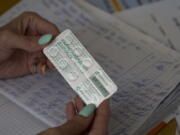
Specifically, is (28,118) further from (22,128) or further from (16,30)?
(16,30)

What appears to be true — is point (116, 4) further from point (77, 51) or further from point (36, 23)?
point (77, 51)

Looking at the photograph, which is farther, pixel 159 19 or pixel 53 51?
pixel 159 19

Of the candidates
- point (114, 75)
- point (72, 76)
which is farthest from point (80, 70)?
point (114, 75)

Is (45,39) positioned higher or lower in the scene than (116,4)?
higher

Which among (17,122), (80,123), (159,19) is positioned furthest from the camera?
(159,19)

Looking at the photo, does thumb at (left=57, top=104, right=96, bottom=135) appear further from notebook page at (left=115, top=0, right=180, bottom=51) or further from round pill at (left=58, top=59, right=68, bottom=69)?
notebook page at (left=115, top=0, right=180, bottom=51)

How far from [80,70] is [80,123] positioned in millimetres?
79

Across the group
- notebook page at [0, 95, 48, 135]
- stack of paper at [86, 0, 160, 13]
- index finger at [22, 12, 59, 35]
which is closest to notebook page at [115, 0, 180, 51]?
stack of paper at [86, 0, 160, 13]

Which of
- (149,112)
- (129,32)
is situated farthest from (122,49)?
(149,112)

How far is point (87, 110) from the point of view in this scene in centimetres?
55

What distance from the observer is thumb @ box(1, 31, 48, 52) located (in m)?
0.67

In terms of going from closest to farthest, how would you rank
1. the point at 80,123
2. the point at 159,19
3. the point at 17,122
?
the point at 80,123 < the point at 17,122 < the point at 159,19

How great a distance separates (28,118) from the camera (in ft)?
2.23

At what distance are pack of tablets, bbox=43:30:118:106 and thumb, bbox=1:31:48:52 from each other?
2.4 inches
